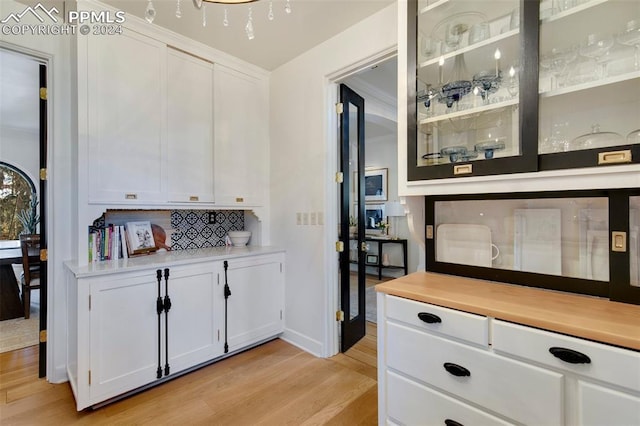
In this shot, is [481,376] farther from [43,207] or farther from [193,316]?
[43,207]

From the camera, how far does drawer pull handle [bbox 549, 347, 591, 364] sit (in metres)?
0.90

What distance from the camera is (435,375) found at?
1253 millimetres

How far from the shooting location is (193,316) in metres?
2.22

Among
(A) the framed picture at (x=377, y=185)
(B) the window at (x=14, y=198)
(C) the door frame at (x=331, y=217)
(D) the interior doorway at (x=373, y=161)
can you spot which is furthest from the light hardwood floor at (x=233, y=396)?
(B) the window at (x=14, y=198)

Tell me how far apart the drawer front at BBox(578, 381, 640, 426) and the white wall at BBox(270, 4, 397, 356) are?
1.76m

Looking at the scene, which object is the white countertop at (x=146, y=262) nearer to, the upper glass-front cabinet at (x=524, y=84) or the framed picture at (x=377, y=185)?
the upper glass-front cabinet at (x=524, y=84)

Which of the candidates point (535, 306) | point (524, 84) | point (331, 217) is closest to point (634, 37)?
point (524, 84)

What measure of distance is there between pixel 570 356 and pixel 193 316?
2221 mm

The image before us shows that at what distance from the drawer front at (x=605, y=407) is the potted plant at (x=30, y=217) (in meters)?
6.69

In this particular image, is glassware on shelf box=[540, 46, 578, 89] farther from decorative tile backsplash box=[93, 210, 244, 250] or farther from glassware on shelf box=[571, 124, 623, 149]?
decorative tile backsplash box=[93, 210, 244, 250]

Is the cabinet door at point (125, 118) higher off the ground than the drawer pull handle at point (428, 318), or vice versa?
the cabinet door at point (125, 118)

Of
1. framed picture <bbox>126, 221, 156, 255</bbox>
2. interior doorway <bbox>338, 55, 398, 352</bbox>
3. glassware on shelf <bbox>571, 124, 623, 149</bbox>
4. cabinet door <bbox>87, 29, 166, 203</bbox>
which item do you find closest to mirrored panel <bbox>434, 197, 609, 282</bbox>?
glassware on shelf <bbox>571, 124, 623, 149</bbox>

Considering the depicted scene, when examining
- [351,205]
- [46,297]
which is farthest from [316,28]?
[46,297]

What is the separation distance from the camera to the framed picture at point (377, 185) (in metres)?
5.50
